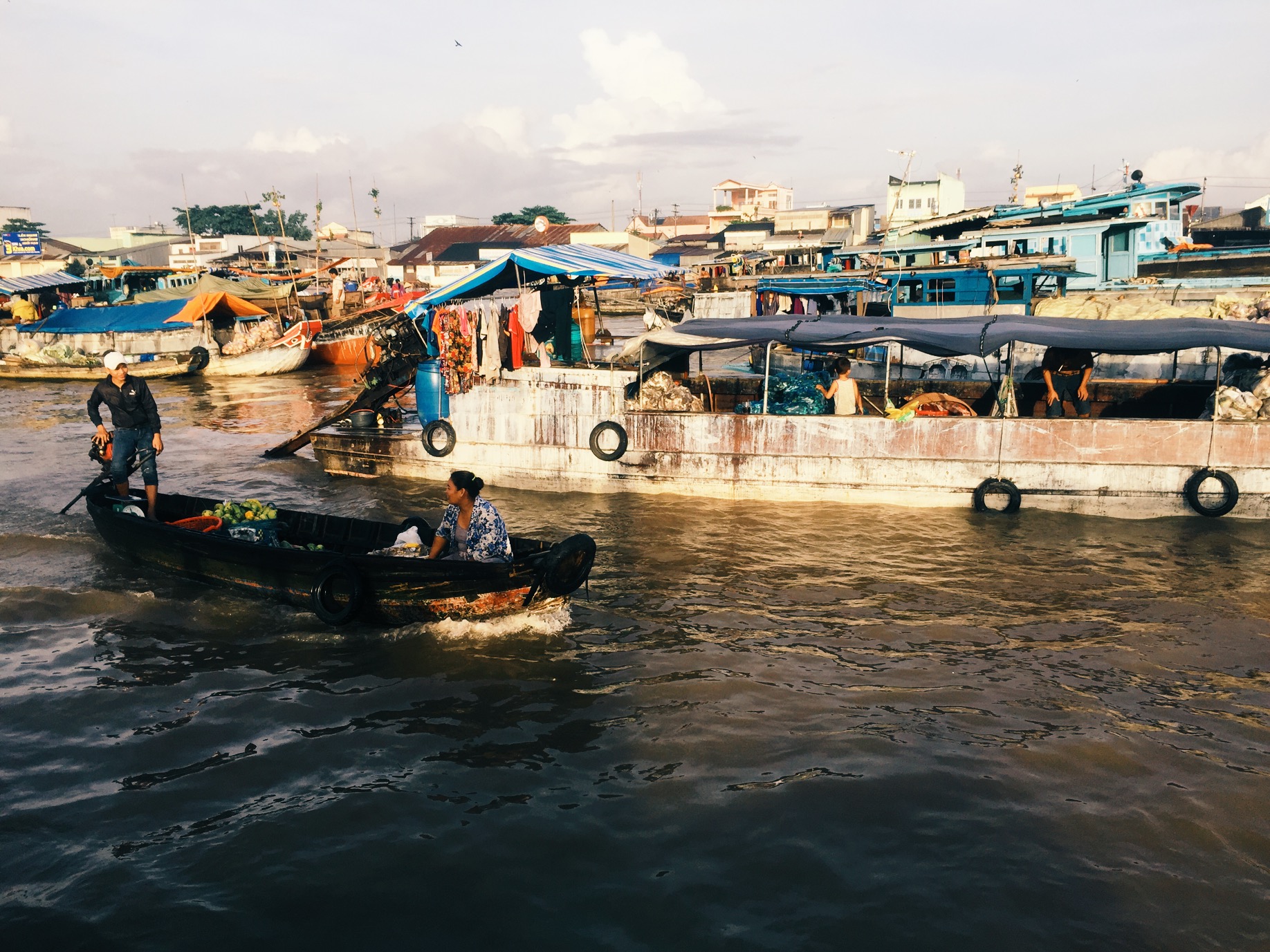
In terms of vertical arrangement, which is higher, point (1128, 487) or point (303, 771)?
point (1128, 487)

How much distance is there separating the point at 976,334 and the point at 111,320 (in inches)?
1212

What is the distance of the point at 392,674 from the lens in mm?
7691

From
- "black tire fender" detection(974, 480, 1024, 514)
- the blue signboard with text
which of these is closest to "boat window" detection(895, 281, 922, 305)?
"black tire fender" detection(974, 480, 1024, 514)

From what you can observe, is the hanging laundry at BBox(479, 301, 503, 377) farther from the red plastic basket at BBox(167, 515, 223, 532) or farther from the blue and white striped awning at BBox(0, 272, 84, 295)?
the blue and white striped awning at BBox(0, 272, 84, 295)

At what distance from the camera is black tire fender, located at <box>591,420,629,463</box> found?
523 inches

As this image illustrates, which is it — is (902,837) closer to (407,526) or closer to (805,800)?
(805,800)

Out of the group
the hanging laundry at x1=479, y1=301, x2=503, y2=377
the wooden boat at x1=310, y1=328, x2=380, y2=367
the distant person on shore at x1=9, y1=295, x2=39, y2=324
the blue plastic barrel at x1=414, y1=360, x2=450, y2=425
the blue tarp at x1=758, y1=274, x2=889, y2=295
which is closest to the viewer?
the hanging laundry at x1=479, y1=301, x2=503, y2=377

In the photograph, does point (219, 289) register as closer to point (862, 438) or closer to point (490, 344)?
point (490, 344)

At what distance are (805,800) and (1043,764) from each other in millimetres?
1875

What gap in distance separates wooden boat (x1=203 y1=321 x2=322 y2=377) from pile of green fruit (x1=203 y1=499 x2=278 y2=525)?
21306mm

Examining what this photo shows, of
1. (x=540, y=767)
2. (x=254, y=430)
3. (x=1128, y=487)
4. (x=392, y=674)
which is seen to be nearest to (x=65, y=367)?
(x=254, y=430)

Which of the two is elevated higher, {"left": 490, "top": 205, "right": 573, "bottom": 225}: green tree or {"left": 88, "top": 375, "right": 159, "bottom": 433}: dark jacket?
{"left": 490, "top": 205, "right": 573, "bottom": 225}: green tree

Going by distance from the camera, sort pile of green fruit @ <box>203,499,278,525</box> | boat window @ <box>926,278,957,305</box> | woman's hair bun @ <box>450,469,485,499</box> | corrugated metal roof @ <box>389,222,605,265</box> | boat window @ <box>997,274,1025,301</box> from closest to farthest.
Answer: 1. woman's hair bun @ <box>450,469,485,499</box>
2. pile of green fruit @ <box>203,499,278,525</box>
3. boat window @ <box>997,274,1025,301</box>
4. boat window @ <box>926,278,957,305</box>
5. corrugated metal roof @ <box>389,222,605,265</box>

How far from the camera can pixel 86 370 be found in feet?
95.7
